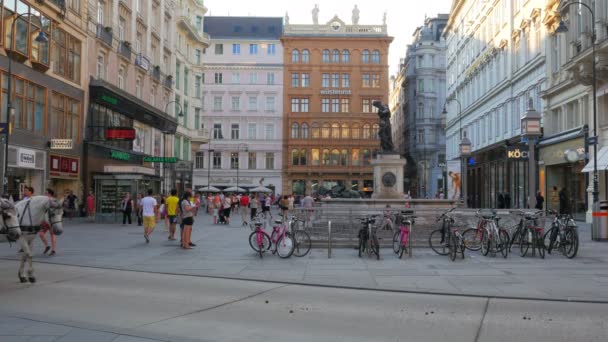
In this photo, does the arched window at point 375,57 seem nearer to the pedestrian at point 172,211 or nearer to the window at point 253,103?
the window at point 253,103

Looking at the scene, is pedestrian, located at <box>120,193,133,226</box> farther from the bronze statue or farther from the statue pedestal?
the bronze statue

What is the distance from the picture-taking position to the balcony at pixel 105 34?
4009 cm

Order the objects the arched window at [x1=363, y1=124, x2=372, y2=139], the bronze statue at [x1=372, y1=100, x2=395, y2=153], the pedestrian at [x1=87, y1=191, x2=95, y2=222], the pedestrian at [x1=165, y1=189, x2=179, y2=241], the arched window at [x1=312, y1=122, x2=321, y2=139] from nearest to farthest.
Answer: the pedestrian at [x1=165, y1=189, x2=179, y2=241] → the bronze statue at [x1=372, y1=100, x2=395, y2=153] → the pedestrian at [x1=87, y1=191, x2=95, y2=222] → the arched window at [x1=363, y1=124, x2=372, y2=139] → the arched window at [x1=312, y1=122, x2=321, y2=139]

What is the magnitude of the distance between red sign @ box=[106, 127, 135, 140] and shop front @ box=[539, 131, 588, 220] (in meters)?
25.2

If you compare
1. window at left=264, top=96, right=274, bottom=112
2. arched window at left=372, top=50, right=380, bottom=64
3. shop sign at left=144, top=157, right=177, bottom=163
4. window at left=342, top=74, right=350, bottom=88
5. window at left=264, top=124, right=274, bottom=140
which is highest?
arched window at left=372, top=50, right=380, bottom=64

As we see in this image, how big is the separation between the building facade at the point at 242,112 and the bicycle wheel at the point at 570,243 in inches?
2758

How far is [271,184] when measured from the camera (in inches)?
3386

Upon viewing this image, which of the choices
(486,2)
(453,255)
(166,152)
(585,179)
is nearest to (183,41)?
(166,152)

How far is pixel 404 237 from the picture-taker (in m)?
16.9

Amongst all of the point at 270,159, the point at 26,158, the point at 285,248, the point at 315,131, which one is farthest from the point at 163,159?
the point at 315,131

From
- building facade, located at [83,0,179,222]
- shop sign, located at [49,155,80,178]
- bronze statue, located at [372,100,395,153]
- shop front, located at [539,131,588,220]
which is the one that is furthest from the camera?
building facade, located at [83,0,179,222]

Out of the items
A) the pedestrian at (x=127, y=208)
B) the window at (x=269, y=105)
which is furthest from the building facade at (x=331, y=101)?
the pedestrian at (x=127, y=208)

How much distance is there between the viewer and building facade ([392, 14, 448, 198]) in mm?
88375

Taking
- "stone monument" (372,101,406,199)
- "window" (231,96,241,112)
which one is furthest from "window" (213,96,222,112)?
"stone monument" (372,101,406,199)
